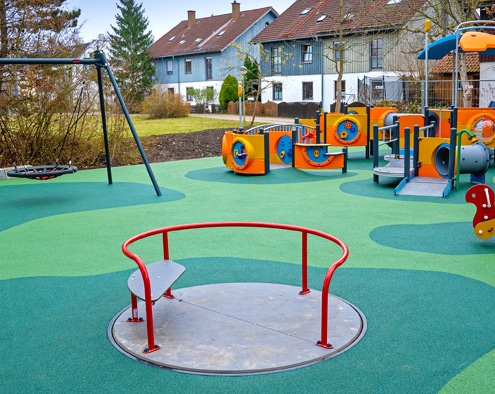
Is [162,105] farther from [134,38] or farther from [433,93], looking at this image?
[134,38]

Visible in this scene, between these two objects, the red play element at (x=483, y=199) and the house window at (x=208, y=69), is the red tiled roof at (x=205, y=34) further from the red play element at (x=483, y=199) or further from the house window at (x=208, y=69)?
the red play element at (x=483, y=199)

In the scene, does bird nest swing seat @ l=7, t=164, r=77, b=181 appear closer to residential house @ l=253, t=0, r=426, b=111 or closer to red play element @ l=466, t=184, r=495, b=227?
red play element @ l=466, t=184, r=495, b=227

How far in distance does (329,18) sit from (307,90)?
438 cm

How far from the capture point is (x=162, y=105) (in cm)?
3192

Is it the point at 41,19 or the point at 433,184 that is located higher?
the point at 41,19

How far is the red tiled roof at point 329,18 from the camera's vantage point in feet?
100

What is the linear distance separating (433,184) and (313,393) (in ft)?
24.4

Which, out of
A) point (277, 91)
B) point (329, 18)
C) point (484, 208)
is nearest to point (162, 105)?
point (277, 91)

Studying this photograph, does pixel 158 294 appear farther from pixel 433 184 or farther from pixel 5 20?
pixel 5 20

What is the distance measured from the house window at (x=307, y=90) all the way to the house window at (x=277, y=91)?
2.10 meters

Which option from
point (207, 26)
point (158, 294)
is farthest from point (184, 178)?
point (207, 26)

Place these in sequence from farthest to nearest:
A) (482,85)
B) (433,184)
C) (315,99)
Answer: (315,99) → (482,85) → (433,184)

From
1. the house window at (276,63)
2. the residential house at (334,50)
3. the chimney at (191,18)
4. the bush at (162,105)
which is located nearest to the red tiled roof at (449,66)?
the residential house at (334,50)

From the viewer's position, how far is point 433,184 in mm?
10258
